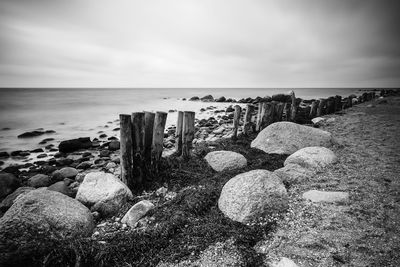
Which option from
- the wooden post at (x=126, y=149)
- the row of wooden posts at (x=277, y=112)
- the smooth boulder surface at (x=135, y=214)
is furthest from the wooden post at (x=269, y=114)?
the smooth boulder surface at (x=135, y=214)

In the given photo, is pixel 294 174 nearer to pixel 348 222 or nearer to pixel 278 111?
pixel 348 222

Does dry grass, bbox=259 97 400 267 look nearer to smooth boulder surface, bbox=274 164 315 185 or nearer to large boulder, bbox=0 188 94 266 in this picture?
smooth boulder surface, bbox=274 164 315 185

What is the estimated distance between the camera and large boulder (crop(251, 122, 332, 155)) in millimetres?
6547

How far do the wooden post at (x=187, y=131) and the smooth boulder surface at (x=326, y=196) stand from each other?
3266mm

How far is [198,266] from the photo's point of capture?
2521mm

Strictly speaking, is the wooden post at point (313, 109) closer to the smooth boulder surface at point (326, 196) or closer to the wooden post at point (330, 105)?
the wooden post at point (330, 105)

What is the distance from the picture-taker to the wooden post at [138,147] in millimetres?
4770

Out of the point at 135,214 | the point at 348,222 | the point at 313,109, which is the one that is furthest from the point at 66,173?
the point at 313,109

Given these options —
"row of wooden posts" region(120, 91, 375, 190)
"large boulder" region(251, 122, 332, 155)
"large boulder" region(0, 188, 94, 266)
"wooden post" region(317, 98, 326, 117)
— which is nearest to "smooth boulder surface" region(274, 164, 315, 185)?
"large boulder" region(251, 122, 332, 155)

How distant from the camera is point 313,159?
16.4 ft

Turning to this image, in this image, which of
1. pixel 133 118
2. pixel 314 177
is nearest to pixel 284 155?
pixel 314 177

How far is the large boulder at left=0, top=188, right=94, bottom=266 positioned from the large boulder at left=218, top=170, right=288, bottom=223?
2.36 meters

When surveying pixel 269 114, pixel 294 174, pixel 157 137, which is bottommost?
pixel 294 174

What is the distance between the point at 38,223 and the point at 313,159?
218 inches
